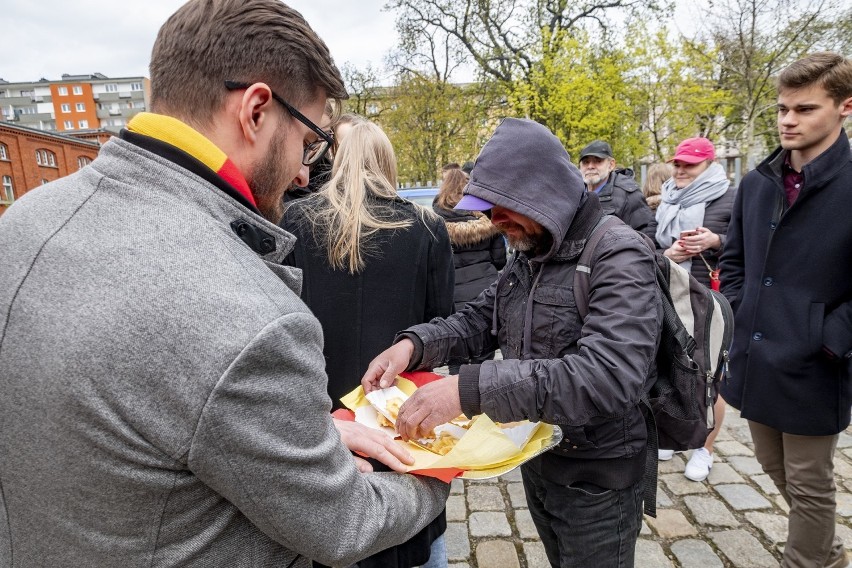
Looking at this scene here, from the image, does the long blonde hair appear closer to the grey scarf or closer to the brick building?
the grey scarf

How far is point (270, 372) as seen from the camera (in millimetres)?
896

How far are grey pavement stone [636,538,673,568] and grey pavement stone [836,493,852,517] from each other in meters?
1.19

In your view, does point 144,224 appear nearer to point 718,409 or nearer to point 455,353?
point 455,353

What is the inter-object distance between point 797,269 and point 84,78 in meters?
105

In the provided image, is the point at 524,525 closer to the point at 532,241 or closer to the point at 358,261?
the point at 358,261

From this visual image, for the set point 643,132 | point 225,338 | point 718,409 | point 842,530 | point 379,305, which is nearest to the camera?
point 225,338

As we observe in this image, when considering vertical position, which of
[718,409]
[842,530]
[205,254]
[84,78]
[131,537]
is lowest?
[842,530]

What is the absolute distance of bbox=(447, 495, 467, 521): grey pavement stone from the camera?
3549 mm

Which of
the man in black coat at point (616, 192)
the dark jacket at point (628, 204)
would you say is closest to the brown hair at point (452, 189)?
the man in black coat at point (616, 192)

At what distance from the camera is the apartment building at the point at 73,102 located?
83938 millimetres

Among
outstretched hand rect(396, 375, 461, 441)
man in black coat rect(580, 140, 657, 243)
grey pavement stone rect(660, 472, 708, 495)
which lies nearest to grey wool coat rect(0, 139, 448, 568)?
outstretched hand rect(396, 375, 461, 441)

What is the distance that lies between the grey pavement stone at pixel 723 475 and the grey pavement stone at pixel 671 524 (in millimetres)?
573

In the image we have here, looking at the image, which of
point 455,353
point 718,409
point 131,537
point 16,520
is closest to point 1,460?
point 16,520

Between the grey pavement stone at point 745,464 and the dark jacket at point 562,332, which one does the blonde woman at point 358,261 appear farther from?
the grey pavement stone at point 745,464
